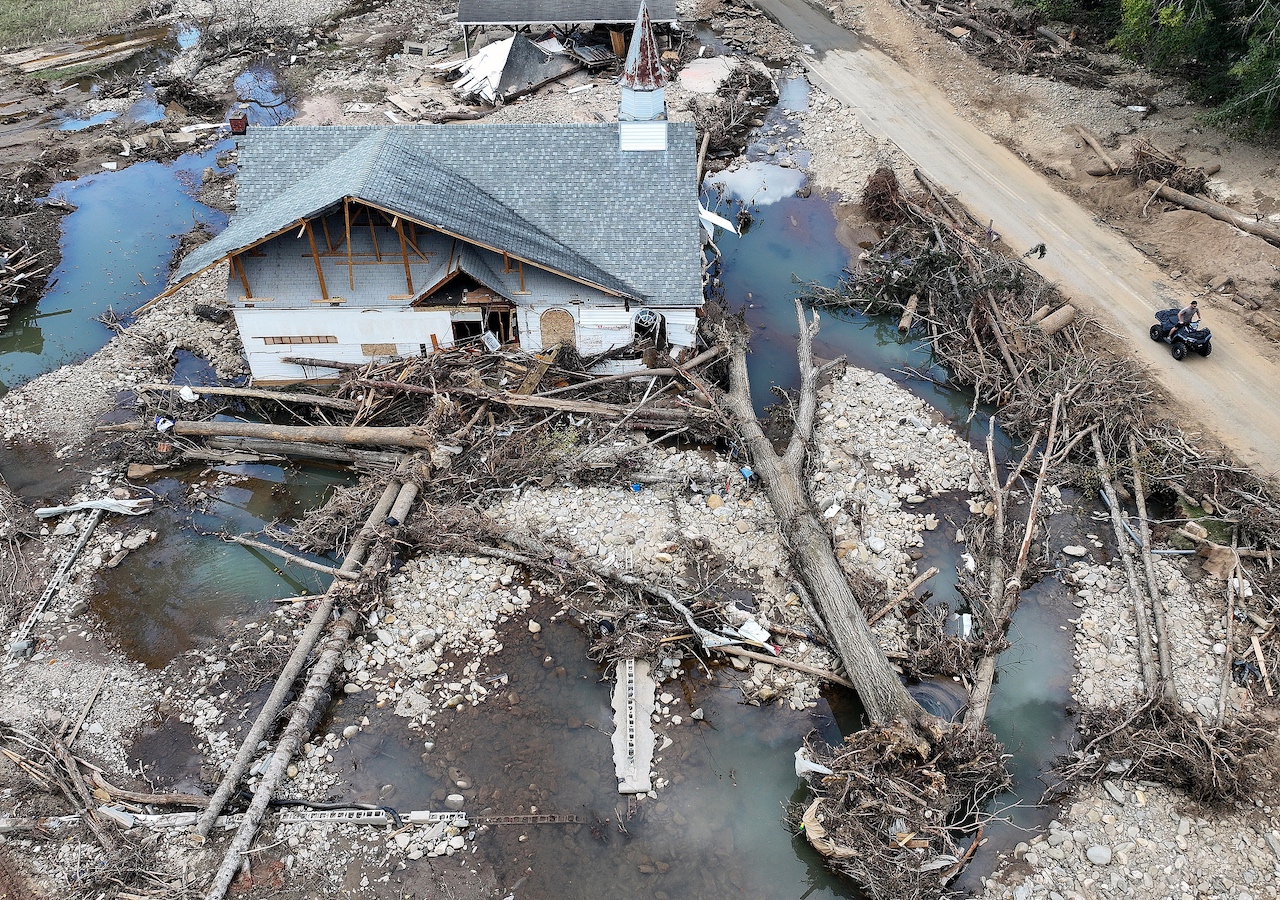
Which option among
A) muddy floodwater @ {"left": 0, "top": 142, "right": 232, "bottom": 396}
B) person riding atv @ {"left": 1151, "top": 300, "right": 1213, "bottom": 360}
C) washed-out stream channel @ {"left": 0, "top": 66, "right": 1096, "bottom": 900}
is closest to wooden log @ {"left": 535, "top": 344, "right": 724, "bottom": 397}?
washed-out stream channel @ {"left": 0, "top": 66, "right": 1096, "bottom": 900}

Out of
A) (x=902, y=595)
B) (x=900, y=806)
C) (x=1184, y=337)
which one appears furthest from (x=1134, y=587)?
(x=1184, y=337)

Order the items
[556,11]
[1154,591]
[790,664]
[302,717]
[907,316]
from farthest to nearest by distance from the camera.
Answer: [556,11], [907,316], [1154,591], [790,664], [302,717]

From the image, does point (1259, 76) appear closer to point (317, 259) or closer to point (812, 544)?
Result: point (812, 544)

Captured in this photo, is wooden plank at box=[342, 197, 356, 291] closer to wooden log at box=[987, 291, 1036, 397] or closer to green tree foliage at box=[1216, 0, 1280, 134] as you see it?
wooden log at box=[987, 291, 1036, 397]

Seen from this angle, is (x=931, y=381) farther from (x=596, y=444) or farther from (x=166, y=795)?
(x=166, y=795)

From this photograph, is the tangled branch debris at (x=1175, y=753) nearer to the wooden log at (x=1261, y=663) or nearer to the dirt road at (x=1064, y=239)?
the wooden log at (x=1261, y=663)

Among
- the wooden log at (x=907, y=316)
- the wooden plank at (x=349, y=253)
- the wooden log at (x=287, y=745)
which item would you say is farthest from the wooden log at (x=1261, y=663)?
the wooden plank at (x=349, y=253)
